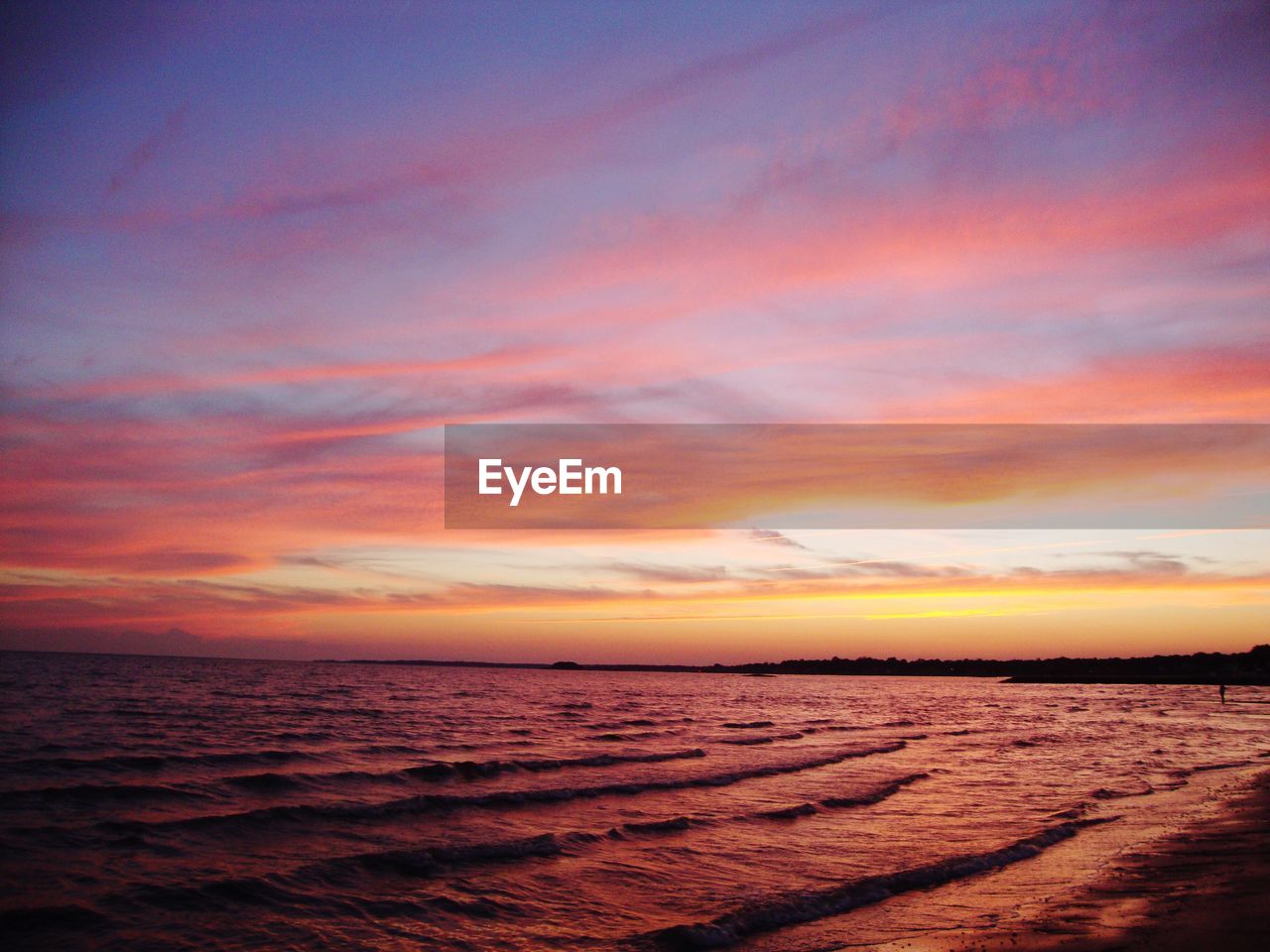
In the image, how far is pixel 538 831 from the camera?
18.6 meters

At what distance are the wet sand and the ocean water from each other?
747mm

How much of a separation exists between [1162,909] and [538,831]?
11737mm

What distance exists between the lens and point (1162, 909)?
475 inches

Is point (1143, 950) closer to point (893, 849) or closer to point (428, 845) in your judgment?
point (893, 849)

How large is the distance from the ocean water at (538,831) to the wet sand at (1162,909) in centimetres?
75

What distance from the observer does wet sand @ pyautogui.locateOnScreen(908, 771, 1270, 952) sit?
10.6m

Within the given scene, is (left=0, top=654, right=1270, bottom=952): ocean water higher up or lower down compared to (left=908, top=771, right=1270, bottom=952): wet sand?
lower down

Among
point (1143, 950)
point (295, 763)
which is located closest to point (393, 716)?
point (295, 763)

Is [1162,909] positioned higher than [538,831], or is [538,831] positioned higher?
[1162,909]

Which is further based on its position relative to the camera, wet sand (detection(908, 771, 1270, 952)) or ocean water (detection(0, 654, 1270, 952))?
ocean water (detection(0, 654, 1270, 952))

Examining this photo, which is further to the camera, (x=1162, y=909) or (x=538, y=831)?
(x=538, y=831)

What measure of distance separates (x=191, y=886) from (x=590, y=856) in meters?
6.96

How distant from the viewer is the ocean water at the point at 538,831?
12195 millimetres

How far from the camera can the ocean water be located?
12.2 m
